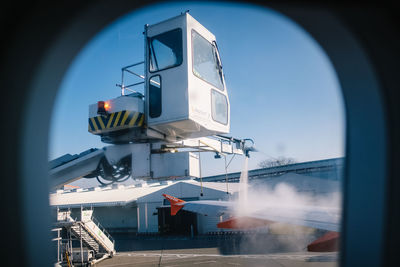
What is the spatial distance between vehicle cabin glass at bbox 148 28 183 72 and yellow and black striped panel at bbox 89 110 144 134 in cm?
92

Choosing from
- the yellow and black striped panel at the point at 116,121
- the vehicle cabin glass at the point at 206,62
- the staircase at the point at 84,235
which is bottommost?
the staircase at the point at 84,235

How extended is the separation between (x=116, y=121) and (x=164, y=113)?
3.20 ft

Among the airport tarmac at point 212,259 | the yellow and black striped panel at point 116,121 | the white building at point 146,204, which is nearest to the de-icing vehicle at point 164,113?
the yellow and black striped panel at point 116,121

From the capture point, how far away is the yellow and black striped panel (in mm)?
4676

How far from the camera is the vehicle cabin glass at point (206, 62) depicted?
15.4 ft

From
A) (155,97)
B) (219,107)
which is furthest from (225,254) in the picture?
(155,97)

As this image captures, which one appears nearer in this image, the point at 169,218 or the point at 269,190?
the point at 269,190

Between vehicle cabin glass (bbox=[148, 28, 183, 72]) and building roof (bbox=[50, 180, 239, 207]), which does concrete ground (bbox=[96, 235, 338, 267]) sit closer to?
building roof (bbox=[50, 180, 239, 207])

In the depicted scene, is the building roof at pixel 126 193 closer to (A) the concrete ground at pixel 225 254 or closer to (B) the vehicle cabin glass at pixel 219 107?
(A) the concrete ground at pixel 225 254
